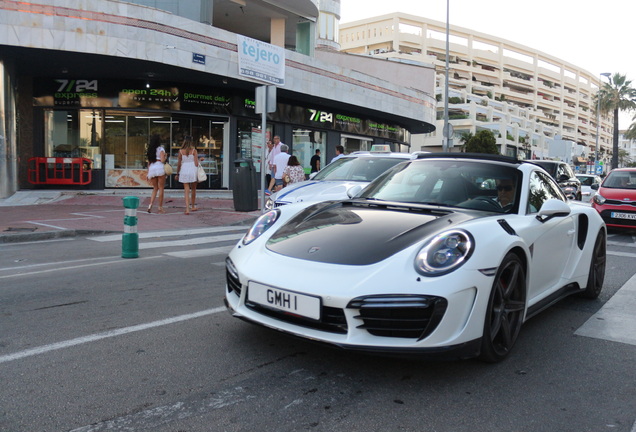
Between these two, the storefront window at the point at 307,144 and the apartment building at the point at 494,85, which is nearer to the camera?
the storefront window at the point at 307,144

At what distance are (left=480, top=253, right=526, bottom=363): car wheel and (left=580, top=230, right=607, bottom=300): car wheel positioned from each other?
1933 mm

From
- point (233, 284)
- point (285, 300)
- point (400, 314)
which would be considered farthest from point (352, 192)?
point (400, 314)

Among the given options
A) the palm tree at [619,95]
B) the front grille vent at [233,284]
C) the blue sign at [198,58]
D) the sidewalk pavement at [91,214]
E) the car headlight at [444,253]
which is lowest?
the sidewalk pavement at [91,214]

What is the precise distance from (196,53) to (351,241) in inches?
588

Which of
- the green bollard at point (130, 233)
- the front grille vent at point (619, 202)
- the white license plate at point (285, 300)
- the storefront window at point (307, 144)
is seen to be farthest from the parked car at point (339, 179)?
the storefront window at point (307, 144)

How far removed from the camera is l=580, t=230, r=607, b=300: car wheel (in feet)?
17.5

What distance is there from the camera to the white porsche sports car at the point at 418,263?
3.02 metres

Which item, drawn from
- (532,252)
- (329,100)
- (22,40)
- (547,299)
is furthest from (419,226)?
(329,100)

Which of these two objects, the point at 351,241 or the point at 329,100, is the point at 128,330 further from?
the point at 329,100

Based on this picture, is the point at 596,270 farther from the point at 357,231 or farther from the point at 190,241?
the point at 190,241

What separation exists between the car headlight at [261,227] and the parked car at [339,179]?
3575mm

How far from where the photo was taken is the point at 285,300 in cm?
317

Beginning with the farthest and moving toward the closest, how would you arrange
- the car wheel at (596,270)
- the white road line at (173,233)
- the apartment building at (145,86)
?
1. the apartment building at (145,86)
2. the white road line at (173,233)
3. the car wheel at (596,270)

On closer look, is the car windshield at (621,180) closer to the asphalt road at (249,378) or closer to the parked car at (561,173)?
the parked car at (561,173)
